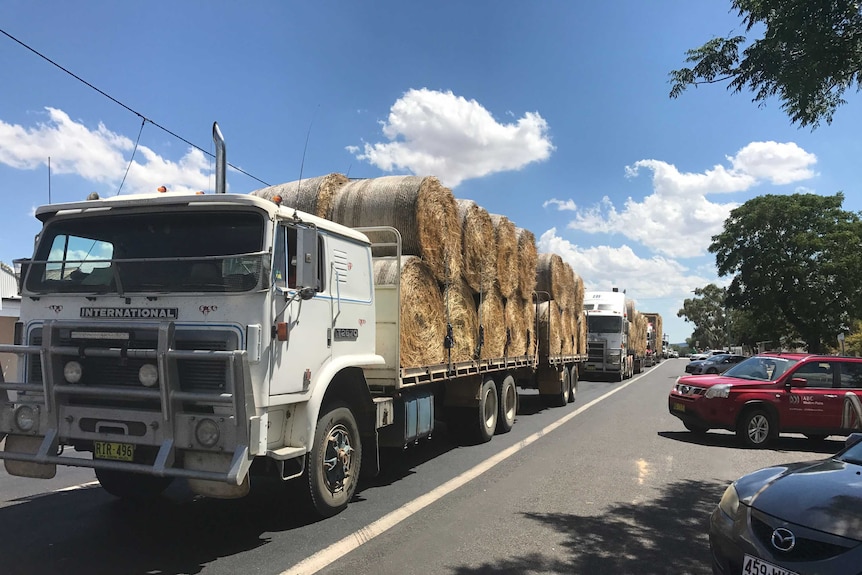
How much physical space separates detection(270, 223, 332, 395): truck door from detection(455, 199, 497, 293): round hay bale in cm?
401

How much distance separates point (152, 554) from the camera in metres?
4.57

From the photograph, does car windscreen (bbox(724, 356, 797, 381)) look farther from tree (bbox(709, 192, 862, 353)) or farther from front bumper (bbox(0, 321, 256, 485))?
tree (bbox(709, 192, 862, 353))

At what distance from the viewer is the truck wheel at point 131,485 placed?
5895mm

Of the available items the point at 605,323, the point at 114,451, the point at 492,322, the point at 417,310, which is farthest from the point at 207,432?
the point at 605,323

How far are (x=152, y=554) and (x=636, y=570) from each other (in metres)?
3.60

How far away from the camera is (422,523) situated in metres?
5.38

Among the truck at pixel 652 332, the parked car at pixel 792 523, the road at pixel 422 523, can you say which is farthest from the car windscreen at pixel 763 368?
the truck at pixel 652 332

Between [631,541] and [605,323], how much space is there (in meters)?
20.9

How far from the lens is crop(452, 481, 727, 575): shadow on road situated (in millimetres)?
4426

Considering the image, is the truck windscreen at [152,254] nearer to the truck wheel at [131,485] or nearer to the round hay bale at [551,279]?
the truck wheel at [131,485]

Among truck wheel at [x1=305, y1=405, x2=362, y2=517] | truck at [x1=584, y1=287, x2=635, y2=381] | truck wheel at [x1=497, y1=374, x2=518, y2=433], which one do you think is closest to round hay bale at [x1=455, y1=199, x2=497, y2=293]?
truck wheel at [x1=497, y1=374, x2=518, y2=433]

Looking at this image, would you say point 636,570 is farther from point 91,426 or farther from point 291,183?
point 291,183

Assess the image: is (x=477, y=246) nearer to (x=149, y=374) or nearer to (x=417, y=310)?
(x=417, y=310)

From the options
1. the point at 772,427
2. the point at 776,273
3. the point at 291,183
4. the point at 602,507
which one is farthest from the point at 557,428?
the point at 776,273
